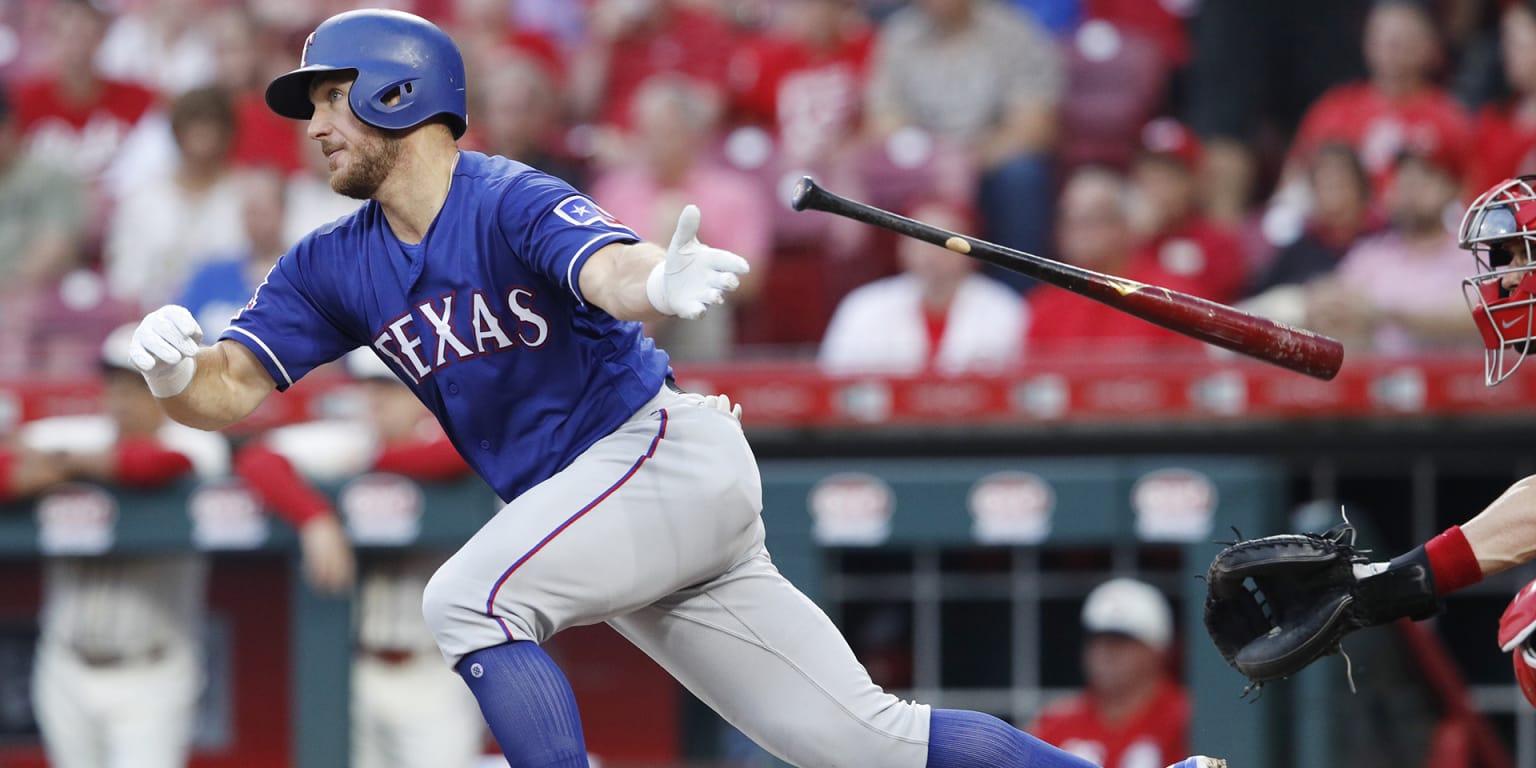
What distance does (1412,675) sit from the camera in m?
5.90

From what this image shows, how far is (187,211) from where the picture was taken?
792cm

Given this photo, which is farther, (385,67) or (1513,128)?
(1513,128)

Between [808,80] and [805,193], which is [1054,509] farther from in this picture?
[808,80]

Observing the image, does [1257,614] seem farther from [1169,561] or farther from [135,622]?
[135,622]

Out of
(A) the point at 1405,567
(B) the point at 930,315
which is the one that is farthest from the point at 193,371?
(B) the point at 930,315

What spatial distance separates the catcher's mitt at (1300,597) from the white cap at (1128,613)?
6.40ft

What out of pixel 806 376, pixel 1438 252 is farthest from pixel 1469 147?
pixel 806 376

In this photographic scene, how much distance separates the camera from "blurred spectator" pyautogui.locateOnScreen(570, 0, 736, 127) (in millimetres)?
8852

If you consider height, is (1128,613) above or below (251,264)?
below

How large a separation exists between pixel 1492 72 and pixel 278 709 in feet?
16.0

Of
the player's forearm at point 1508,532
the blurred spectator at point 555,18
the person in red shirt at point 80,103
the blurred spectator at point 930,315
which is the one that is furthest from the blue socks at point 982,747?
the person in red shirt at point 80,103

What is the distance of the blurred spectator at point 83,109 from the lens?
901cm

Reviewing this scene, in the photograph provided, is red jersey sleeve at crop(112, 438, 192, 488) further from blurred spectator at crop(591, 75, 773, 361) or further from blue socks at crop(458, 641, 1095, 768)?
blue socks at crop(458, 641, 1095, 768)

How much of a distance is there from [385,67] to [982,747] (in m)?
1.57
